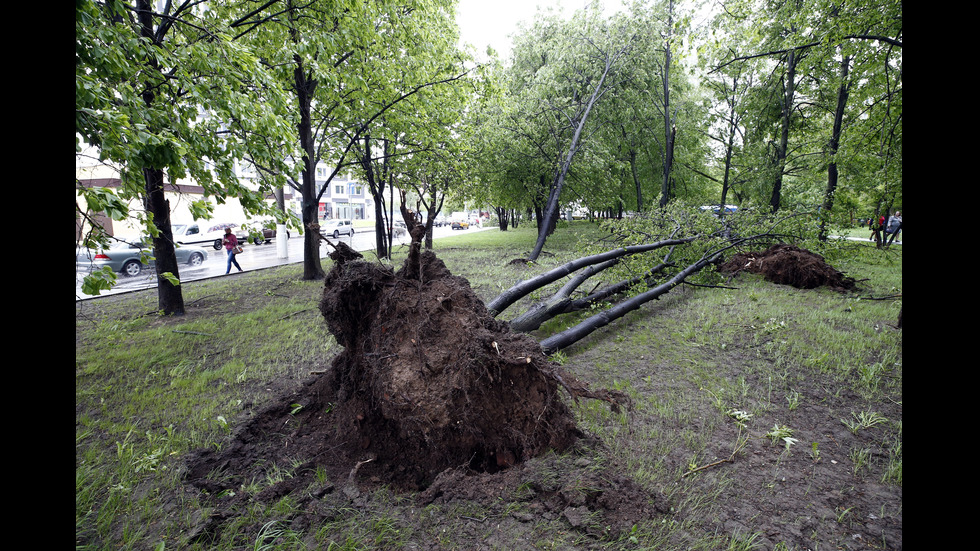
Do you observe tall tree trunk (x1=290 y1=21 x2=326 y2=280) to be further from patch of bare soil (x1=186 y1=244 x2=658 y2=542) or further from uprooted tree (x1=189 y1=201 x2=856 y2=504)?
→ patch of bare soil (x1=186 y1=244 x2=658 y2=542)

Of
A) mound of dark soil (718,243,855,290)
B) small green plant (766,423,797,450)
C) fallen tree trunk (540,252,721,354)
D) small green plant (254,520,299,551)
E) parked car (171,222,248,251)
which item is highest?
parked car (171,222,248,251)

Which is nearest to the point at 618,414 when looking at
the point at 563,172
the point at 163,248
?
the point at 163,248

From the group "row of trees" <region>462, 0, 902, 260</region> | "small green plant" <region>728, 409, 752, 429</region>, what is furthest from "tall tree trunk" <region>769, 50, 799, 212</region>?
"small green plant" <region>728, 409, 752, 429</region>

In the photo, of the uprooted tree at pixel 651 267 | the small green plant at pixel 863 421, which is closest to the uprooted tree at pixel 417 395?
the uprooted tree at pixel 651 267

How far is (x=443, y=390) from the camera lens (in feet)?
9.32

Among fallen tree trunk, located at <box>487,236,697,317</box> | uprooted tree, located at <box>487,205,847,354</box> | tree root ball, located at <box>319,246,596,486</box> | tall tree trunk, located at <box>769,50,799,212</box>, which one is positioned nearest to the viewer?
tree root ball, located at <box>319,246,596,486</box>

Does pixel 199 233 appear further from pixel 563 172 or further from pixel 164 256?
pixel 563 172

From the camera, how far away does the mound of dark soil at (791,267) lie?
8.55 m

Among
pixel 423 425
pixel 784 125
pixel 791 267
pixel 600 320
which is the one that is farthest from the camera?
pixel 784 125

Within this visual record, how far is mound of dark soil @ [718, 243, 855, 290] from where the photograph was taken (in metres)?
8.55

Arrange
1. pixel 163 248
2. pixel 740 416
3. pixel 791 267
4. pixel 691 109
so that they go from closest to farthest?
pixel 740 416, pixel 163 248, pixel 791 267, pixel 691 109

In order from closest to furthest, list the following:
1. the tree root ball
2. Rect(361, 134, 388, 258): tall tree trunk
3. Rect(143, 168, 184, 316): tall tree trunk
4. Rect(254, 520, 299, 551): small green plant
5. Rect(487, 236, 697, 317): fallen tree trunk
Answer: Rect(254, 520, 299, 551): small green plant < the tree root ball < Rect(487, 236, 697, 317): fallen tree trunk < Rect(143, 168, 184, 316): tall tree trunk < Rect(361, 134, 388, 258): tall tree trunk

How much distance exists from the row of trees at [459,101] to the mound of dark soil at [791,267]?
6.09 feet

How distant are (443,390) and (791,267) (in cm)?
955
